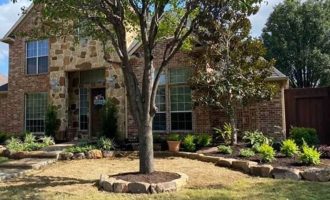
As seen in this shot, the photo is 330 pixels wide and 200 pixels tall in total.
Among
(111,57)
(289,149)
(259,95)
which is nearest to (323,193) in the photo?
(289,149)

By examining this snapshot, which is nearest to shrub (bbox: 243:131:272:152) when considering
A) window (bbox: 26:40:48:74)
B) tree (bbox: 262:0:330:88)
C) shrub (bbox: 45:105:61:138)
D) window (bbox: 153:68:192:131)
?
window (bbox: 153:68:192:131)

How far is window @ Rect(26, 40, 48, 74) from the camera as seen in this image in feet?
66.5

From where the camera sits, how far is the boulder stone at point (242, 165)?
10.4 m

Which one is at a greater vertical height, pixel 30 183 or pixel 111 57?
pixel 111 57

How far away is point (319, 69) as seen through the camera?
3184 cm

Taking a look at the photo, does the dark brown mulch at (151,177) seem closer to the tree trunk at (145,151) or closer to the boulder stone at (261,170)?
the tree trunk at (145,151)

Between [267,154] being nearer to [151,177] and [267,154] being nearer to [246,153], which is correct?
[246,153]

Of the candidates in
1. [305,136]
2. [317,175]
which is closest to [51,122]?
[305,136]

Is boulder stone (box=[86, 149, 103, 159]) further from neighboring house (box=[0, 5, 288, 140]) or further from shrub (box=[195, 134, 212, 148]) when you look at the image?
shrub (box=[195, 134, 212, 148])

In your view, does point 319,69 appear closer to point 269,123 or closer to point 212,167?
point 269,123

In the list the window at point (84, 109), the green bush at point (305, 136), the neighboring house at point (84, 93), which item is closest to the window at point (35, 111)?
the neighboring house at point (84, 93)

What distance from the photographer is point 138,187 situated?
834 cm

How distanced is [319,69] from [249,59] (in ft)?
64.1

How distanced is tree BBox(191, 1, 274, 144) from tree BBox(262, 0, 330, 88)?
62.4 ft
